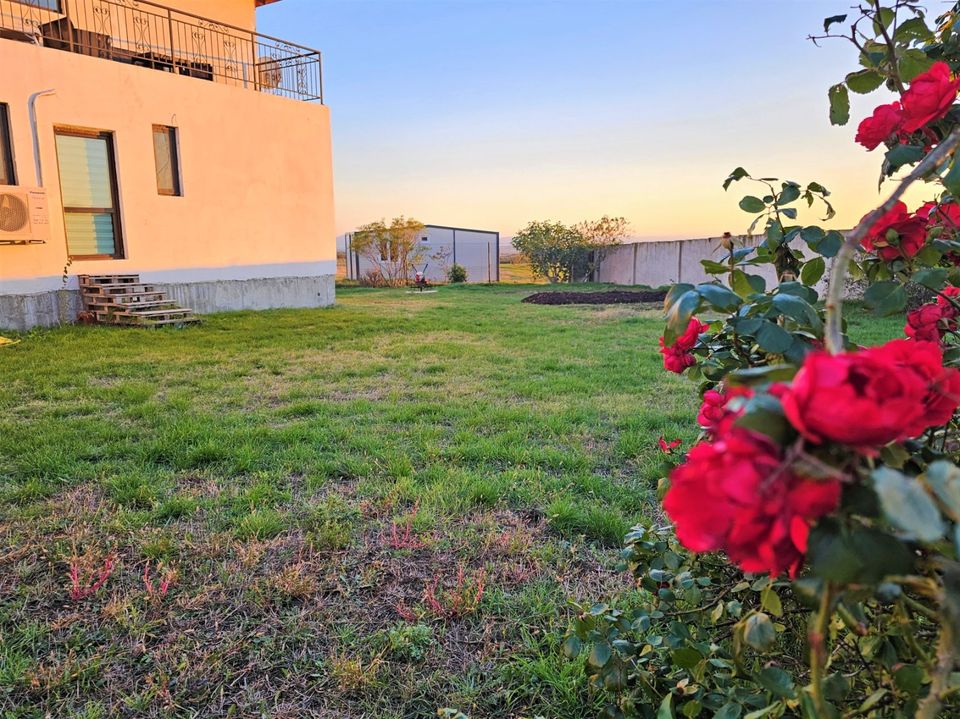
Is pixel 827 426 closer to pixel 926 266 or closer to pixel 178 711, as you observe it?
pixel 926 266

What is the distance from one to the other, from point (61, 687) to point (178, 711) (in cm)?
33

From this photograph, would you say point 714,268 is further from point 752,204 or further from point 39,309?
point 39,309

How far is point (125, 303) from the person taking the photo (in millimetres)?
7512

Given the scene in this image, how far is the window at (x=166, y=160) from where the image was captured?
335 inches

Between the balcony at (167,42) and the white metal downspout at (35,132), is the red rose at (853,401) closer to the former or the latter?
the white metal downspout at (35,132)

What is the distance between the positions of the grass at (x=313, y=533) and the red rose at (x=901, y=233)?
1.24 metres

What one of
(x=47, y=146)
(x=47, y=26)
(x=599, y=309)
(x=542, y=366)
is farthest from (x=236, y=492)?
(x=47, y=26)

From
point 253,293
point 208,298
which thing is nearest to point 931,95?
point 208,298

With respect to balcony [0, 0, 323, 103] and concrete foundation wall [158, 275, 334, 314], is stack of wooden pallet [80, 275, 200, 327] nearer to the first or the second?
concrete foundation wall [158, 275, 334, 314]

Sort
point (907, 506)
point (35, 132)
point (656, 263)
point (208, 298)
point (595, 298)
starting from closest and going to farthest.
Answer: point (907, 506), point (35, 132), point (208, 298), point (595, 298), point (656, 263)

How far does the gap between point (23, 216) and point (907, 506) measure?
8640mm

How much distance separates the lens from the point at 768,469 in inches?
15.9

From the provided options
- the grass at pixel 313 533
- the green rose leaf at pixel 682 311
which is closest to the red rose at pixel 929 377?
the green rose leaf at pixel 682 311

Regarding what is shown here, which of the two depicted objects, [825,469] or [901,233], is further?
[901,233]
